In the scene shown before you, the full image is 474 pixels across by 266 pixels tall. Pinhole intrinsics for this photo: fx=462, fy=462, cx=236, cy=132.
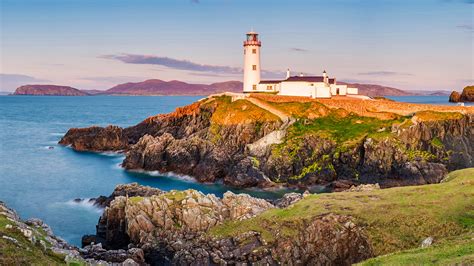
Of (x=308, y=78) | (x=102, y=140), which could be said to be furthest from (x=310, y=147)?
(x=102, y=140)

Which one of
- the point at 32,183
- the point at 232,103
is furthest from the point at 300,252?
the point at 232,103

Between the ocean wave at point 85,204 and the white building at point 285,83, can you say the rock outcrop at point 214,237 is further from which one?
the white building at point 285,83

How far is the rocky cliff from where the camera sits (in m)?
61.4

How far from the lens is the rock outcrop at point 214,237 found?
1195 inches

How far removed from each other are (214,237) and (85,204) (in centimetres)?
2620

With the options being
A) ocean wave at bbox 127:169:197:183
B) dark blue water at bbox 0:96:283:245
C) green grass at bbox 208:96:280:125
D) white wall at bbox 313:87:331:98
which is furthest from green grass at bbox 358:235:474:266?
white wall at bbox 313:87:331:98

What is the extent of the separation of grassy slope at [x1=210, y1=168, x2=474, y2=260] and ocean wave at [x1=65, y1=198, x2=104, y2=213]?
70.6 ft

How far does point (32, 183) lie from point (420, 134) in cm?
A: 5772

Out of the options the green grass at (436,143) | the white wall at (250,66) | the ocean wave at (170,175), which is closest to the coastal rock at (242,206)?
the ocean wave at (170,175)

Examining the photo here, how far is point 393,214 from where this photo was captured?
3152 centimetres

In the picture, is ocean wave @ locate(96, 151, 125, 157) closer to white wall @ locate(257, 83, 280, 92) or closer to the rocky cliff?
the rocky cliff

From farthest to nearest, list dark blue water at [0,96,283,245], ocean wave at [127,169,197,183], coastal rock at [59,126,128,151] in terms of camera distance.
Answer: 1. coastal rock at [59,126,128,151]
2. ocean wave at [127,169,197,183]
3. dark blue water at [0,96,283,245]

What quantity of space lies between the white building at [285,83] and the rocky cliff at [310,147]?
259 inches

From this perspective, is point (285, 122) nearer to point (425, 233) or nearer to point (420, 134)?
point (420, 134)
